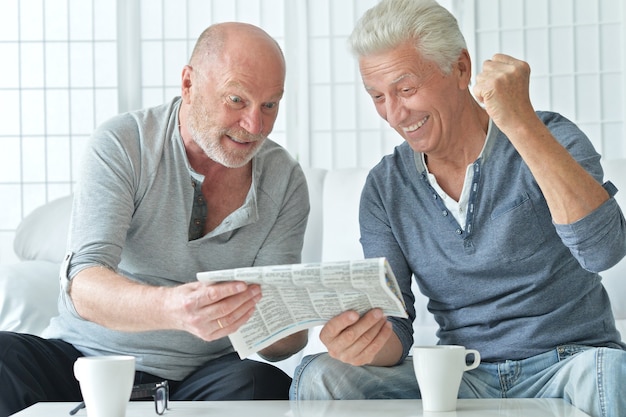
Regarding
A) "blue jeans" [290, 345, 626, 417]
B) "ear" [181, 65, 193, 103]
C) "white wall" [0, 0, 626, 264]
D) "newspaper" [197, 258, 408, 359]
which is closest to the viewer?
"newspaper" [197, 258, 408, 359]

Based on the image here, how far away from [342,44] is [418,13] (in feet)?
7.23

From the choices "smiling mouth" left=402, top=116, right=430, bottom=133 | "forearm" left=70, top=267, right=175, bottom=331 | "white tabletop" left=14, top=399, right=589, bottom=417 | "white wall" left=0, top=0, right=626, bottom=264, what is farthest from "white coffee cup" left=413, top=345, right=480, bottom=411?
"white wall" left=0, top=0, right=626, bottom=264

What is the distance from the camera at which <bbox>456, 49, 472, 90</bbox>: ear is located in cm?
192

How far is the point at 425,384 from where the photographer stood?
4.73ft

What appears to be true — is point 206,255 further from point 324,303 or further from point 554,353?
point 554,353

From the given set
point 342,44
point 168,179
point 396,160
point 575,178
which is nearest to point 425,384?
point 575,178

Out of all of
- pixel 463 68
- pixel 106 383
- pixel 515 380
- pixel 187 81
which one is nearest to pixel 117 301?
pixel 106 383

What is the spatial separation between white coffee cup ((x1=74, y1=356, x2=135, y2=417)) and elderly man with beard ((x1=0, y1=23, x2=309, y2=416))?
396 millimetres

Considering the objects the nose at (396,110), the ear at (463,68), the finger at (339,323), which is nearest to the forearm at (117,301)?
the finger at (339,323)

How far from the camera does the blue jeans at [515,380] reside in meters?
1.48

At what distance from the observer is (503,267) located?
1.80 m

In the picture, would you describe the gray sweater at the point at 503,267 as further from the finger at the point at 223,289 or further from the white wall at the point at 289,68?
the white wall at the point at 289,68

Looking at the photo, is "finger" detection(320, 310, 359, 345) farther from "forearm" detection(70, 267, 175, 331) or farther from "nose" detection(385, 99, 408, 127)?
"nose" detection(385, 99, 408, 127)

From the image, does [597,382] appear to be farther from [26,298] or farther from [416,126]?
[26,298]
